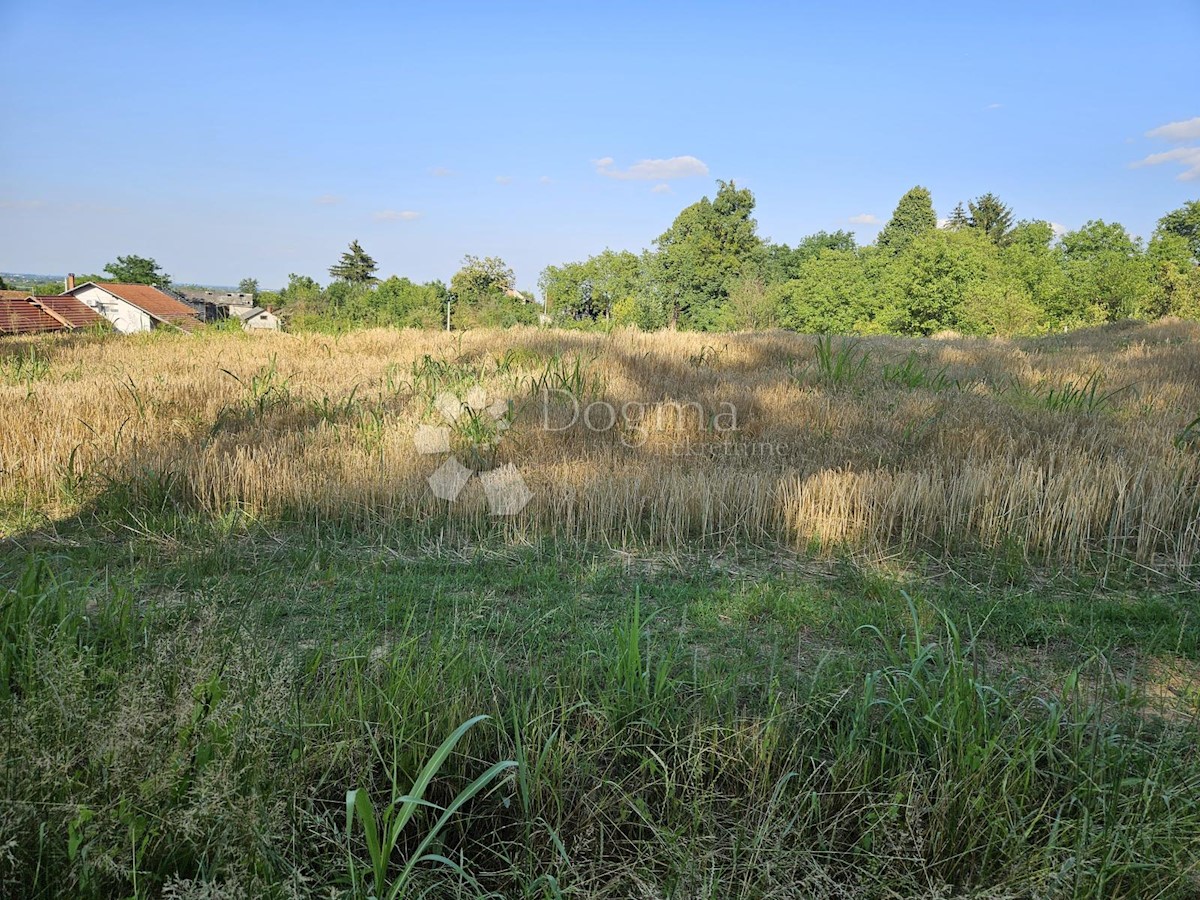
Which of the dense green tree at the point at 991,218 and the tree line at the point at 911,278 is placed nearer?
the tree line at the point at 911,278

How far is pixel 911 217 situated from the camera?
7162 cm

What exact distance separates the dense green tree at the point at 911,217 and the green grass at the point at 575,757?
75744 millimetres

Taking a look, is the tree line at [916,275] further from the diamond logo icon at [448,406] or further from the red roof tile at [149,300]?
the red roof tile at [149,300]

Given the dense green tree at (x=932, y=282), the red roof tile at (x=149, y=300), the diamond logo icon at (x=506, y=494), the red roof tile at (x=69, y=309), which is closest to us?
the diamond logo icon at (x=506, y=494)

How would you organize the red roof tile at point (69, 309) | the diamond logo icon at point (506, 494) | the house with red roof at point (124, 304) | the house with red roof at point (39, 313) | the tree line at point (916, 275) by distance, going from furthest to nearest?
the house with red roof at point (124, 304) < the tree line at point (916, 275) < the red roof tile at point (69, 309) < the house with red roof at point (39, 313) < the diamond logo icon at point (506, 494)

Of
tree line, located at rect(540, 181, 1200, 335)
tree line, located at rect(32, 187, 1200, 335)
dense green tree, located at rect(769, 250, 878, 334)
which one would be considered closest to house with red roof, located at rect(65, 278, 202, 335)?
tree line, located at rect(32, 187, 1200, 335)

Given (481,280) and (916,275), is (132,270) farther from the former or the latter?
(916,275)

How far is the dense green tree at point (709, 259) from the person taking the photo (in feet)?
221

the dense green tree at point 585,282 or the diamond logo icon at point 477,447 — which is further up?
the dense green tree at point 585,282

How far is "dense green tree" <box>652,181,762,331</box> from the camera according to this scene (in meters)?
67.3

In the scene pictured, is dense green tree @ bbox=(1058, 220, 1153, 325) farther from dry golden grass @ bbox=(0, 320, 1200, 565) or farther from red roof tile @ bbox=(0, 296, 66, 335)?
red roof tile @ bbox=(0, 296, 66, 335)

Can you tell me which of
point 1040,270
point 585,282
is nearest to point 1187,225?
point 1040,270

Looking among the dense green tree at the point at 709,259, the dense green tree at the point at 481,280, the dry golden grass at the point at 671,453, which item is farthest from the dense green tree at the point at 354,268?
the dry golden grass at the point at 671,453

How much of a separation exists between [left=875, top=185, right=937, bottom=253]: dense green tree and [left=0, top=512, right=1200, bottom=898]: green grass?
75.7 metres
